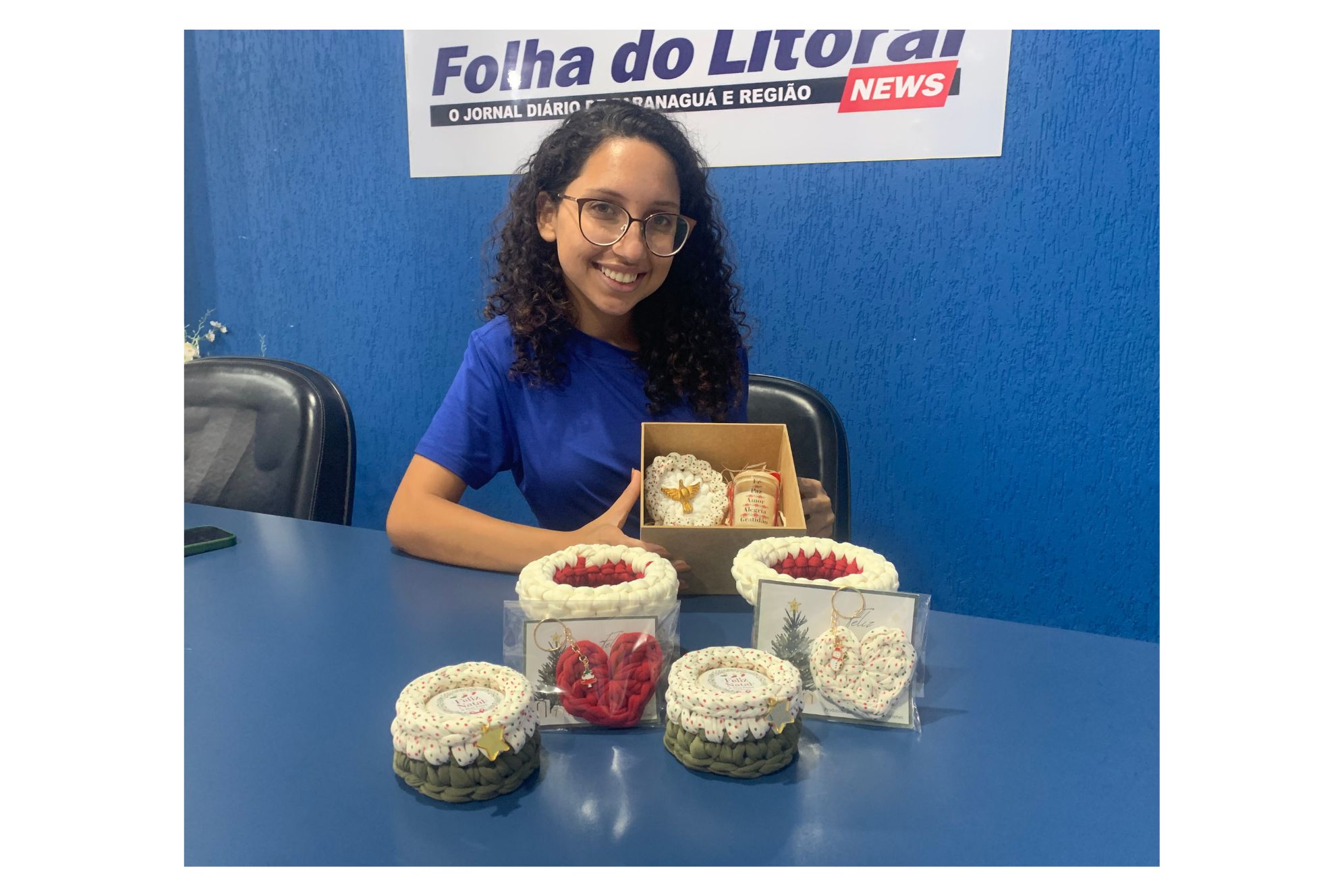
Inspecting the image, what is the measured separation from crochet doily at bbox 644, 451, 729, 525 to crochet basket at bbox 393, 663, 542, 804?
0.49 m

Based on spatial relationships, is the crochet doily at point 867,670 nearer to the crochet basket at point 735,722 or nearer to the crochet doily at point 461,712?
the crochet basket at point 735,722

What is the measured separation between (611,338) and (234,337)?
1202 millimetres

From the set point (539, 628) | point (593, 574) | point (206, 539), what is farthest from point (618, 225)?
point (206, 539)

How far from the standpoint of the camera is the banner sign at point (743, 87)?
141 cm

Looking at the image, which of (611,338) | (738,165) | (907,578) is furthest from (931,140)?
(907,578)

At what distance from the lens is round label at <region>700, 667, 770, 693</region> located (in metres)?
0.75

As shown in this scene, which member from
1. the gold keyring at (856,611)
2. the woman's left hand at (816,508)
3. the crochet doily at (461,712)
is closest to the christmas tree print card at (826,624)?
the gold keyring at (856,611)

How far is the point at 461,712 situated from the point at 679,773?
21cm

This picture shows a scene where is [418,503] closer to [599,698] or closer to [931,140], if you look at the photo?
[599,698]

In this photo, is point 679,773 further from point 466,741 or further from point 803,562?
point 803,562

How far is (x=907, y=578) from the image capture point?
1.85 metres

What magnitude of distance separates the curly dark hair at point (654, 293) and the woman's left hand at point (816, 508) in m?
0.24

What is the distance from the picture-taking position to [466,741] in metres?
0.69

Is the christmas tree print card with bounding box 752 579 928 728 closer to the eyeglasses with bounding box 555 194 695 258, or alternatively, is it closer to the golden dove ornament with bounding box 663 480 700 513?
the golden dove ornament with bounding box 663 480 700 513
